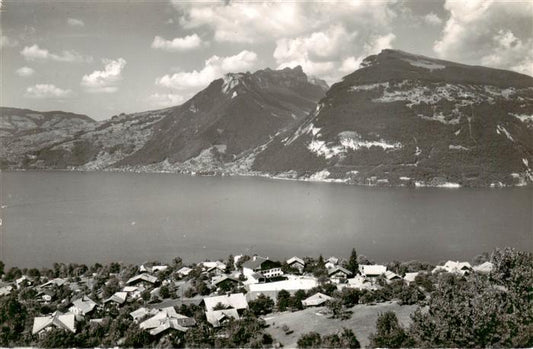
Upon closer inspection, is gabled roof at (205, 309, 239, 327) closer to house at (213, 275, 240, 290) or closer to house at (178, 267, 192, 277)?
house at (213, 275, 240, 290)

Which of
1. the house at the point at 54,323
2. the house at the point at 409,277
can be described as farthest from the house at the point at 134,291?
the house at the point at 409,277

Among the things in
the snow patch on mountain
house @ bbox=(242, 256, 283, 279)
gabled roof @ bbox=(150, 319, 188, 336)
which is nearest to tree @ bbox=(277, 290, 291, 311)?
gabled roof @ bbox=(150, 319, 188, 336)

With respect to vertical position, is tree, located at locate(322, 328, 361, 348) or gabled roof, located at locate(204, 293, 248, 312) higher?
tree, located at locate(322, 328, 361, 348)

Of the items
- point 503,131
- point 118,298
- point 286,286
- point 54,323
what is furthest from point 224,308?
point 503,131

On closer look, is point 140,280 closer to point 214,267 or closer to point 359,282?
point 214,267

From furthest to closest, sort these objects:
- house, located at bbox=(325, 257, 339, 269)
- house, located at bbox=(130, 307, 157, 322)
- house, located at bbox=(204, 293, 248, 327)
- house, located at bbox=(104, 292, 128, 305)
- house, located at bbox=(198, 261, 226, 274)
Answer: house, located at bbox=(325, 257, 339, 269), house, located at bbox=(198, 261, 226, 274), house, located at bbox=(104, 292, 128, 305), house, located at bbox=(130, 307, 157, 322), house, located at bbox=(204, 293, 248, 327)

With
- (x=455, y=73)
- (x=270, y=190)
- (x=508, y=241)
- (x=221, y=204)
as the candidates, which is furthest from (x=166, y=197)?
(x=455, y=73)

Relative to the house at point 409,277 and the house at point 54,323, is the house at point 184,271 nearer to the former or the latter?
the house at point 54,323

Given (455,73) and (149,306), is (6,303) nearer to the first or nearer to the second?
(149,306)
